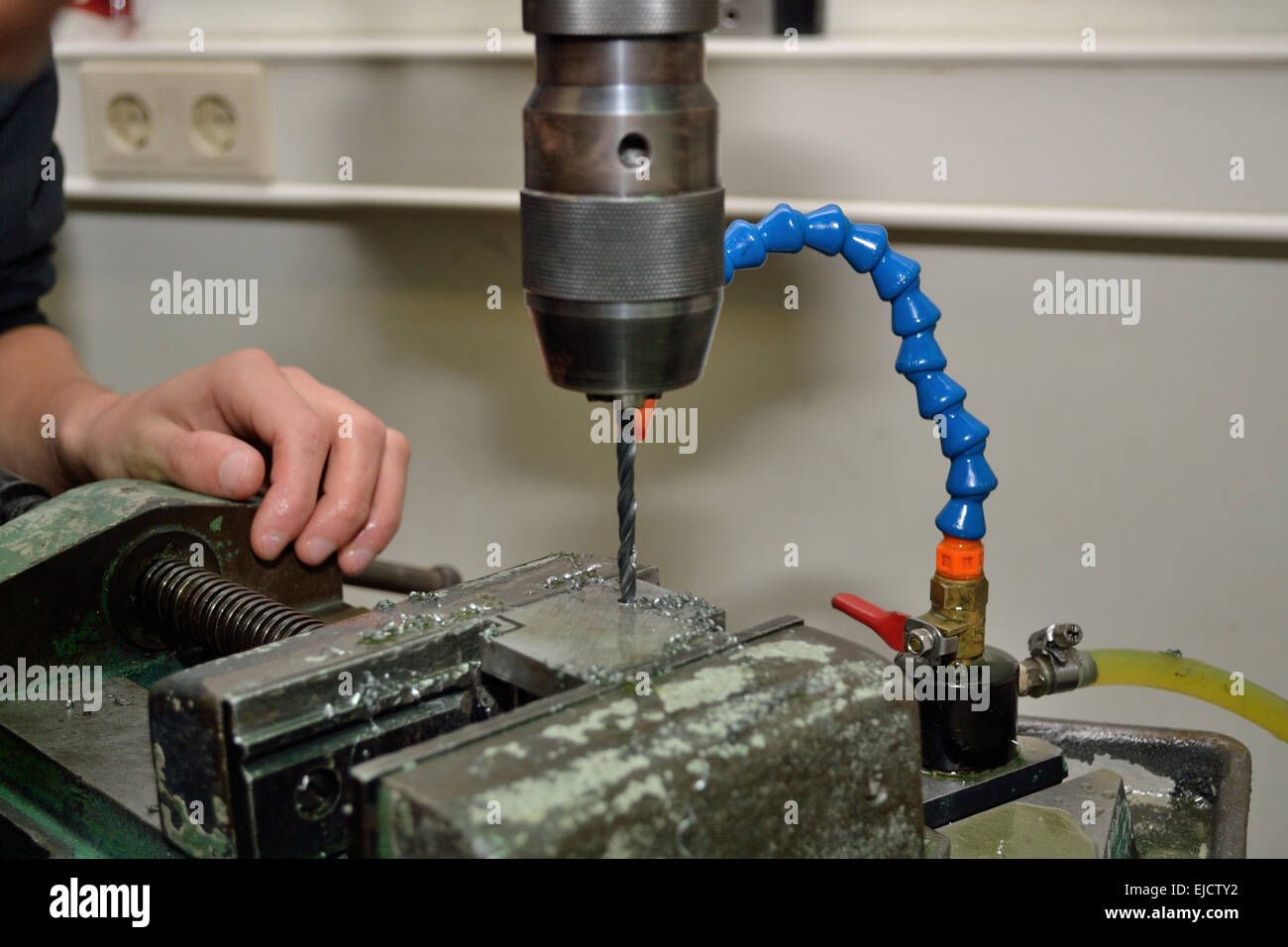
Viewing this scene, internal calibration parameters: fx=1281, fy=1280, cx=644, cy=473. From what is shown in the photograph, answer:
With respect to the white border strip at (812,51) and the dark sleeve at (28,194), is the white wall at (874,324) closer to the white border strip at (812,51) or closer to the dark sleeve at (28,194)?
the white border strip at (812,51)

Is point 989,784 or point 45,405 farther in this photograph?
point 45,405

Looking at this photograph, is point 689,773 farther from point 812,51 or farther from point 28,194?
point 28,194

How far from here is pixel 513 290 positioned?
134 cm

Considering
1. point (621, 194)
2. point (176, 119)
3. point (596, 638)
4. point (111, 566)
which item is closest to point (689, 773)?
point (596, 638)

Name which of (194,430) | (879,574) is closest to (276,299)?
(194,430)

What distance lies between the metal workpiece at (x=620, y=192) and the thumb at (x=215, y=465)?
13.8 inches

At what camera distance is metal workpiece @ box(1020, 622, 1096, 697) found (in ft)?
2.43

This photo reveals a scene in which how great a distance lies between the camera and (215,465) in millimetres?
826

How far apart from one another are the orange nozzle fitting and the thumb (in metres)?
0.43

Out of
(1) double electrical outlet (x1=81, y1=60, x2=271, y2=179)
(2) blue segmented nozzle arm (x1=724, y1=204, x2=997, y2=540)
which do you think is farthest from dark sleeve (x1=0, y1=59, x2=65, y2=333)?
(2) blue segmented nozzle arm (x1=724, y1=204, x2=997, y2=540)

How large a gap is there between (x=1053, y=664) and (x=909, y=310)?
0.23 metres

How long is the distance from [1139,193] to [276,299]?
0.91 m

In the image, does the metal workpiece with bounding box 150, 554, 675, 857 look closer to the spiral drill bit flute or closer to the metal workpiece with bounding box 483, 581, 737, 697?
the metal workpiece with bounding box 483, 581, 737, 697

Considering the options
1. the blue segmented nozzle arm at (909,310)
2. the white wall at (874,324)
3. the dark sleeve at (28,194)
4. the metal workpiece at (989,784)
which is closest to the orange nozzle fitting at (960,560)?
the blue segmented nozzle arm at (909,310)
